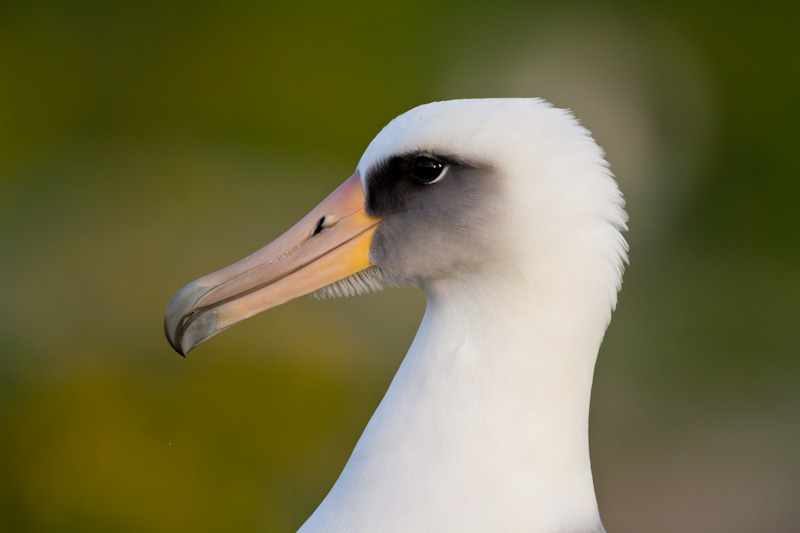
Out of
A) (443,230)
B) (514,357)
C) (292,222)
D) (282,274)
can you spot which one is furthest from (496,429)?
(292,222)

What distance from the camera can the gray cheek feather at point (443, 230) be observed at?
4.45ft

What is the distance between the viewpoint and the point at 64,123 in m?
4.11

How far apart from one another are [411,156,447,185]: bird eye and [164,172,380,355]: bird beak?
0.10 meters

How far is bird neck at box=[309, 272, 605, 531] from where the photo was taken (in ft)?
4.29

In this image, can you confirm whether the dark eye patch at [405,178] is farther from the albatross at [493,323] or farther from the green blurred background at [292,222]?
the green blurred background at [292,222]

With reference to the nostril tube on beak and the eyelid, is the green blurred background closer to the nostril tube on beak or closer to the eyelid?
the nostril tube on beak

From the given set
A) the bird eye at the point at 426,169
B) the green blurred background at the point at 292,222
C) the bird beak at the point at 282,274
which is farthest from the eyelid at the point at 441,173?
the green blurred background at the point at 292,222

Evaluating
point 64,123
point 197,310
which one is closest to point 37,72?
point 64,123

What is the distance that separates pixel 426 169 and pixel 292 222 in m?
2.34

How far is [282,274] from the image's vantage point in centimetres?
147

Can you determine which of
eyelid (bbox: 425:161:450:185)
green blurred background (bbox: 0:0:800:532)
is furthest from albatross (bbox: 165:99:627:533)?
green blurred background (bbox: 0:0:800:532)

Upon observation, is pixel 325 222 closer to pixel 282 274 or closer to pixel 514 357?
pixel 282 274

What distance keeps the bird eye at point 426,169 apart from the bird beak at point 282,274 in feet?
0.34

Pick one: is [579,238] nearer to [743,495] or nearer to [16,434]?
[16,434]
